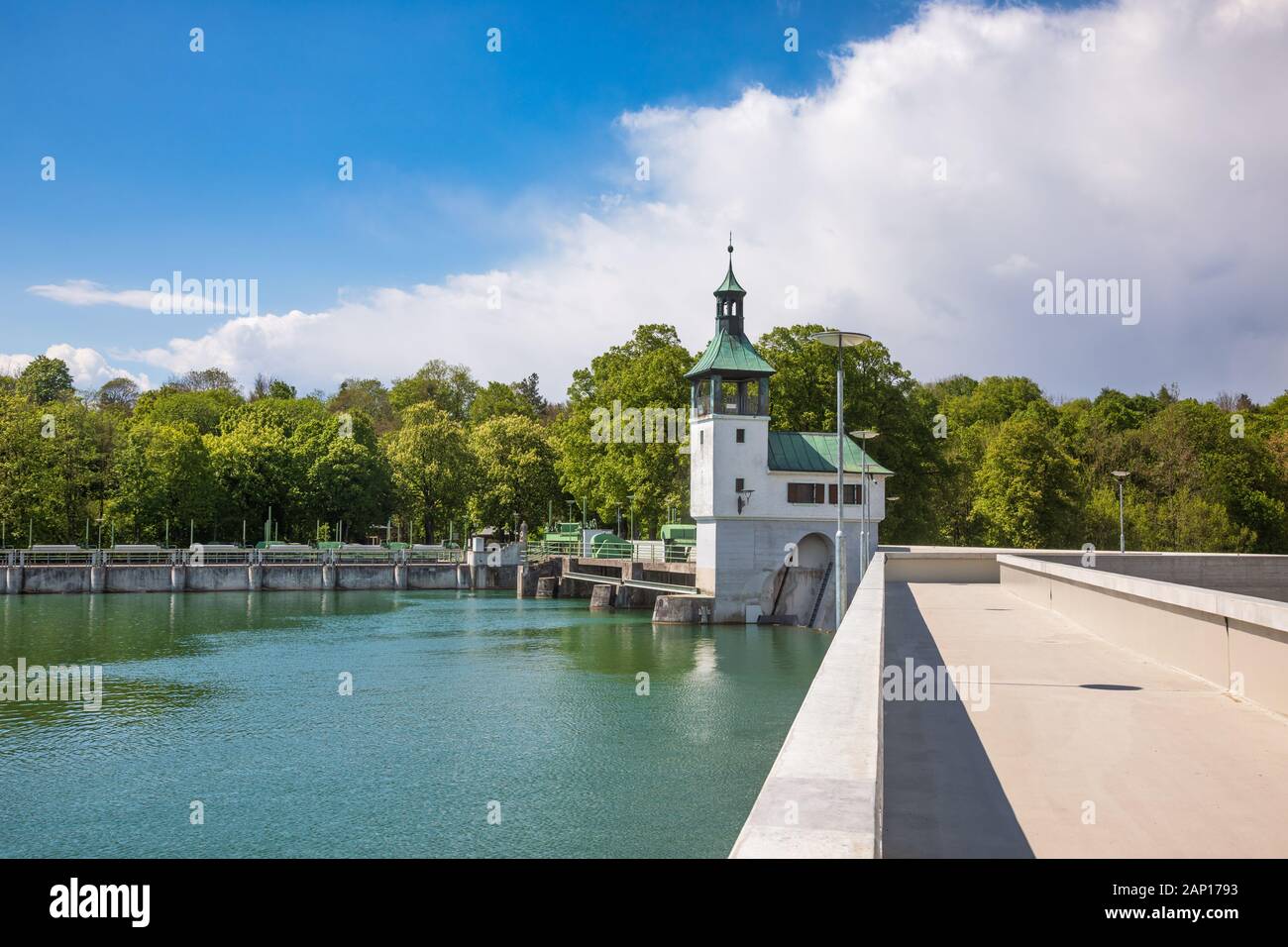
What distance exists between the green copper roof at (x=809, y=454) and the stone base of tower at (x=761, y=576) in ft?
8.70

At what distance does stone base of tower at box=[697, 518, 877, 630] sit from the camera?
46.8 metres

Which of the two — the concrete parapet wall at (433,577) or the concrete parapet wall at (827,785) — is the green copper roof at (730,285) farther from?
the concrete parapet wall at (827,785)

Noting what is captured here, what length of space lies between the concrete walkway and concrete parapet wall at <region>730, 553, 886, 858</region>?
1.83 ft

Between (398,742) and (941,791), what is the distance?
60.1 ft

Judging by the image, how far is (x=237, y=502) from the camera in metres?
76.8

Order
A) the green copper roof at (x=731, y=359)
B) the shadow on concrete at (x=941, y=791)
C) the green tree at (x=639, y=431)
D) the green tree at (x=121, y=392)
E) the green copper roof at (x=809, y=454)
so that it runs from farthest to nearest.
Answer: the green tree at (x=121, y=392)
the green tree at (x=639, y=431)
the green copper roof at (x=809, y=454)
the green copper roof at (x=731, y=359)
the shadow on concrete at (x=941, y=791)

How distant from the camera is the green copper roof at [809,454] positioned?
47.5 meters

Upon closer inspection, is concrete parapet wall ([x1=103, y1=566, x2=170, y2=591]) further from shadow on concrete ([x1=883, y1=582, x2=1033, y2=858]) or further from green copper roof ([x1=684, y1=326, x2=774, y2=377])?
shadow on concrete ([x1=883, y1=582, x2=1033, y2=858])

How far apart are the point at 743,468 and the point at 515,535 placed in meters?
40.3

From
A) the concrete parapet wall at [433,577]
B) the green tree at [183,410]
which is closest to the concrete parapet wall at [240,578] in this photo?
the concrete parapet wall at [433,577]

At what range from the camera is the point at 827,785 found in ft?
15.5

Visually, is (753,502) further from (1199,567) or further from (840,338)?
(840,338)

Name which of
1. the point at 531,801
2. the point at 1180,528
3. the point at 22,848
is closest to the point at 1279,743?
the point at 531,801
